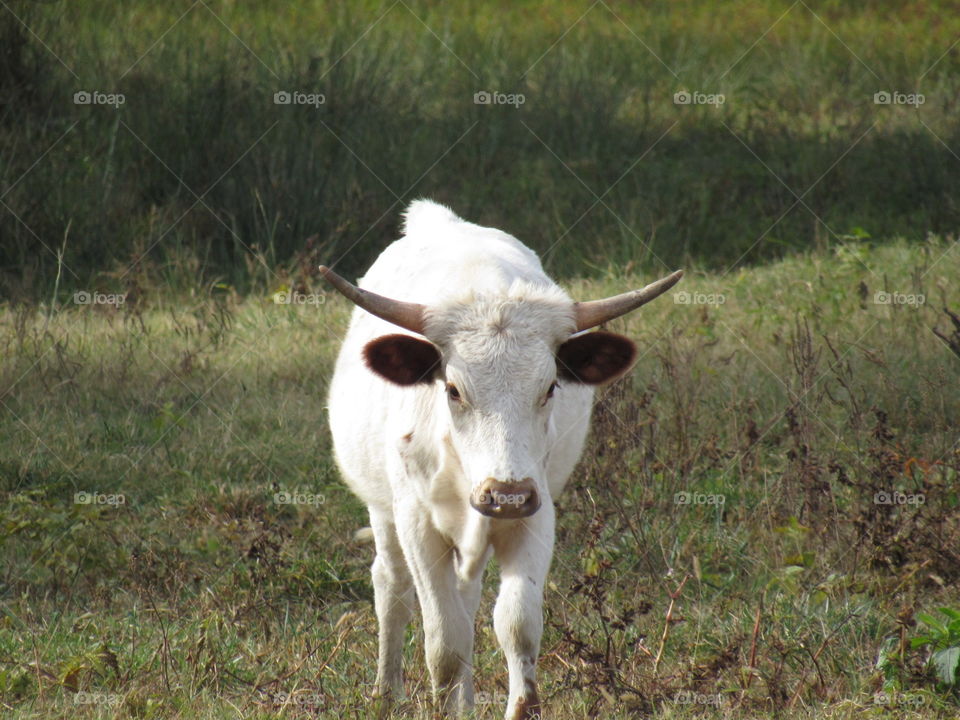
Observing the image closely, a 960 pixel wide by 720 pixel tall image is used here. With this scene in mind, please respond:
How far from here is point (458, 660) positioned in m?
4.73

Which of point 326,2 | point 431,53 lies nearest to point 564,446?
point 431,53

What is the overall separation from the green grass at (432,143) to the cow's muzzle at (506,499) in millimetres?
6085

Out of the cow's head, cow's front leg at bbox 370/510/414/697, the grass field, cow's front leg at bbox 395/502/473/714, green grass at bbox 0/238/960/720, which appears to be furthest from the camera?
cow's front leg at bbox 370/510/414/697

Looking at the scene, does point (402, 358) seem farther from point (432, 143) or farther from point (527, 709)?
point (432, 143)

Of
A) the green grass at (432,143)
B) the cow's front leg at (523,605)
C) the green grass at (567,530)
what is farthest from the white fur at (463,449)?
the green grass at (432,143)

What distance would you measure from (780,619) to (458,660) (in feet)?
4.92

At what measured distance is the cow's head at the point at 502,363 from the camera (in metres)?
4.08

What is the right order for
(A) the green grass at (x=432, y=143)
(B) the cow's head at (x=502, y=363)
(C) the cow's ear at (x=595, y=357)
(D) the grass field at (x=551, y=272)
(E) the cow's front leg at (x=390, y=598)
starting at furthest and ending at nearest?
(A) the green grass at (x=432, y=143) < (E) the cow's front leg at (x=390, y=598) < (D) the grass field at (x=551, y=272) < (C) the cow's ear at (x=595, y=357) < (B) the cow's head at (x=502, y=363)

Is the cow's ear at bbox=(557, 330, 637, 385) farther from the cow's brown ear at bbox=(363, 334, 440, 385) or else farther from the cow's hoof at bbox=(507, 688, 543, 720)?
the cow's hoof at bbox=(507, 688, 543, 720)

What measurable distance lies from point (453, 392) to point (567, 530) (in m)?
2.50

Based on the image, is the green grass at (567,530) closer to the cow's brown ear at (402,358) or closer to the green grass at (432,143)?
the cow's brown ear at (402,358)

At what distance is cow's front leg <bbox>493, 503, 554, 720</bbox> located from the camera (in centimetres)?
437

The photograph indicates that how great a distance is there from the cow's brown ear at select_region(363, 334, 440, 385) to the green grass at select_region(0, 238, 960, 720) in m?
1.02

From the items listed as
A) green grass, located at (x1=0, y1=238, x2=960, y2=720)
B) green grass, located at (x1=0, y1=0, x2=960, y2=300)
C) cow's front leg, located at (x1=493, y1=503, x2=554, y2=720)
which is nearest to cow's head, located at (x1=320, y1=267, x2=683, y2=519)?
cow's front leg, located at (x1=493, y1=503, x2=554, y2=720)
